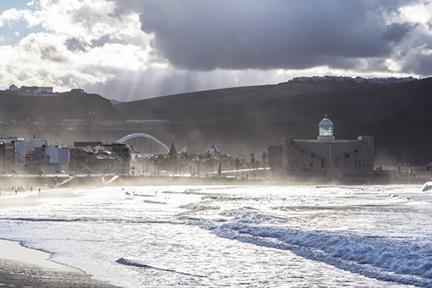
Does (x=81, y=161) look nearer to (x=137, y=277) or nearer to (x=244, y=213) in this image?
(x=244, y=213)

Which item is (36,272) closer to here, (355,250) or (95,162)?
(355,250)

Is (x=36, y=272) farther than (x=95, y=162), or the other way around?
(x=95, y=162)

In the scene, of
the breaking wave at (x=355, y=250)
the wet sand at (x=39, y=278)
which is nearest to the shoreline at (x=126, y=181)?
the breaking wave at (x=355, y=250)

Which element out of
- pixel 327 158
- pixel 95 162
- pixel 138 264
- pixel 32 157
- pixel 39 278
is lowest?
pixel 39 278

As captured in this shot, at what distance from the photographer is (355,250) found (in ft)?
100

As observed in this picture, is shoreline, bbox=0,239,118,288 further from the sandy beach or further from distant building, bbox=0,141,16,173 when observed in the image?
distant building, bbox=0,141,16,173

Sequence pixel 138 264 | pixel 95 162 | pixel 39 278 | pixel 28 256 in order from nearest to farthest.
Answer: pixel 39 278 → pixel 138 264 → pixel 28 256 → pixel 95 162

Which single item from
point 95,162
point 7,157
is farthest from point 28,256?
point 95,162

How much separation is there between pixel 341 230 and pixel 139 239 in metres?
9.11

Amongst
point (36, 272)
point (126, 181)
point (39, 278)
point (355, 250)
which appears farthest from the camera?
point (126, 181)

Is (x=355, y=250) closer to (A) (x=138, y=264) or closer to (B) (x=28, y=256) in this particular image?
(A) (x=138, y=264)

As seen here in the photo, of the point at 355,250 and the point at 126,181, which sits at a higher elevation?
the point at 126,181

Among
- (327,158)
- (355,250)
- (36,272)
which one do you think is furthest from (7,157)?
(355,250)

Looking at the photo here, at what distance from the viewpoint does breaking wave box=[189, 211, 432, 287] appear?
2661 cm
